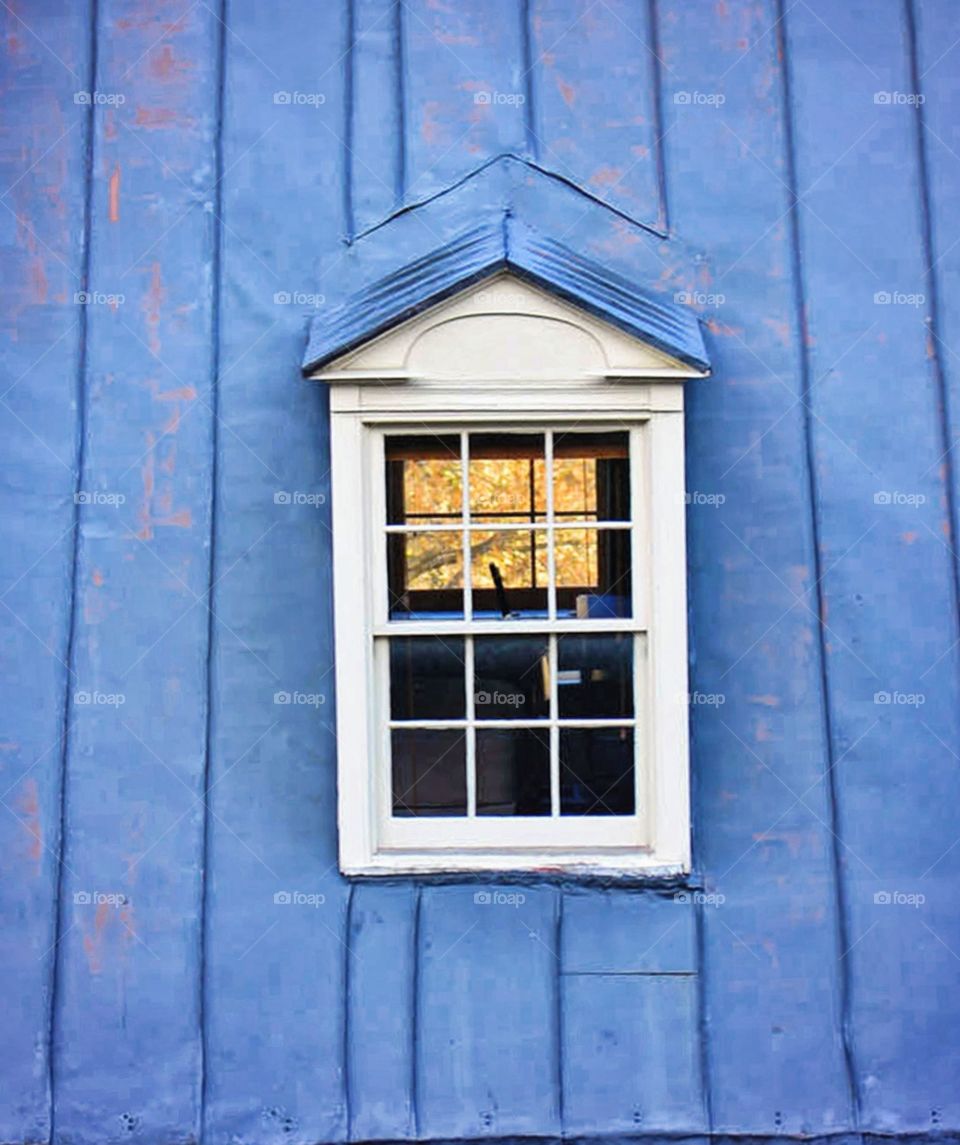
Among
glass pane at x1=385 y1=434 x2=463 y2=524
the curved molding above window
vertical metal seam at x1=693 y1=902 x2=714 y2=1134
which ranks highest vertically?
the curved molding above window

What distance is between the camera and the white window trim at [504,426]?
370 cm

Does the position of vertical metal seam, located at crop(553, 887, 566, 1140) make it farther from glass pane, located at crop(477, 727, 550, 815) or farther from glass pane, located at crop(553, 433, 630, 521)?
glass pane, located at crop(553, 433, 630, 521)

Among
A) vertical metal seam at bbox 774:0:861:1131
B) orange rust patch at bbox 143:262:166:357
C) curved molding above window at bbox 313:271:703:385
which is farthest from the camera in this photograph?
orange rust patch at bbox 143:262:166:357

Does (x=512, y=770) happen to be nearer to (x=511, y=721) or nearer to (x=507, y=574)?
(x=511, y=721)

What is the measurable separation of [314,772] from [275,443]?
114 cm

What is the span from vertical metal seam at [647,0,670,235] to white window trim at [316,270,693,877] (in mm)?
591

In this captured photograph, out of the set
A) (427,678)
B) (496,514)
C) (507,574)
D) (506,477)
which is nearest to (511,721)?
(427,678)

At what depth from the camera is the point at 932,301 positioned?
3914mm

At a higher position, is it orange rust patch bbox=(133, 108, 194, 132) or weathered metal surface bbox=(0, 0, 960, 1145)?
orange rust patch bbox=(133, 108, 194, 132)

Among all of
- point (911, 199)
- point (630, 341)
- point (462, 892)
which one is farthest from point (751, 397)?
point (462, 892)

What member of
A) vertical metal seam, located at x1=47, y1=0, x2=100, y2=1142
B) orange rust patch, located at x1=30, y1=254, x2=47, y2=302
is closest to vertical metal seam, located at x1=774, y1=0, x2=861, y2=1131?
vertical metal seam, located at x1=47, y1=0, x2=100, y2=1142

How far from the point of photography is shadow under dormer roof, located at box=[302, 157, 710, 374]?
372 centimetres

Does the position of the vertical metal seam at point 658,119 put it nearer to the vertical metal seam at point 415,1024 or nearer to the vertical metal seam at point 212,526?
the vertical metal seam at point 212,526

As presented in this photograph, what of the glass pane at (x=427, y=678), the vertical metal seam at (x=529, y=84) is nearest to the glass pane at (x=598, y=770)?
the glass pane at (x=427, y=678)
